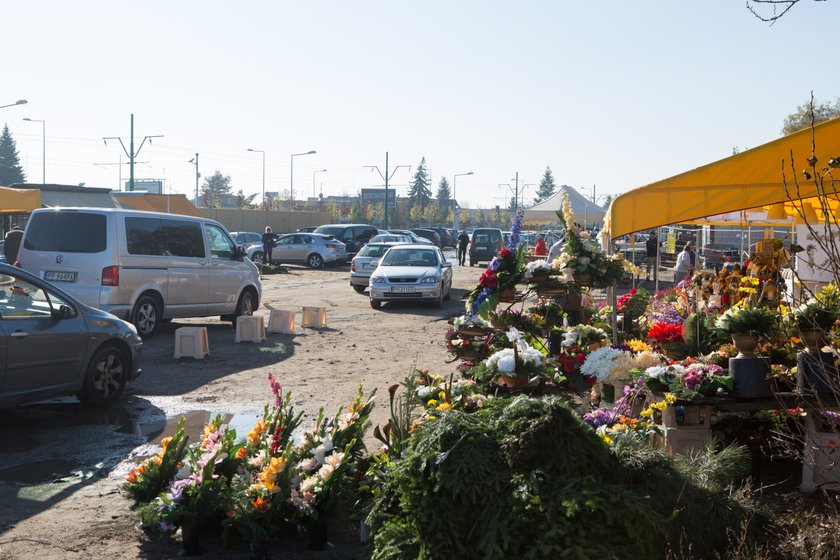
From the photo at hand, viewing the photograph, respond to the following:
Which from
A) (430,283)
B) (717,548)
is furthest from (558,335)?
(430,283)

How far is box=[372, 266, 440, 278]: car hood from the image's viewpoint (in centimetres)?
2012

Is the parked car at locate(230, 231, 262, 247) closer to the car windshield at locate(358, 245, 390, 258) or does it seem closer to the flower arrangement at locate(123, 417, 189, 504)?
the car windshield at locate(358, 245, 390, 258)

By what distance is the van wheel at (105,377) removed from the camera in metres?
8.81

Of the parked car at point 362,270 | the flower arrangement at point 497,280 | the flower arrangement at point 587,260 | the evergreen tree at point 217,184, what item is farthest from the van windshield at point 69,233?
the evergreen tree at point 217,184

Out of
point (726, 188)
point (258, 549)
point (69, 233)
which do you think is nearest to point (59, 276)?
point (69, 233)

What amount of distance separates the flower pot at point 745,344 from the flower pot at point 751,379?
92 mm

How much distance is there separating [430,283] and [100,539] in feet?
49.4

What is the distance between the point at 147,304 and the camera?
45.2 feet

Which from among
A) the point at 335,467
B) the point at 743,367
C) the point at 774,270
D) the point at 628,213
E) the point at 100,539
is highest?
the point at 628,213

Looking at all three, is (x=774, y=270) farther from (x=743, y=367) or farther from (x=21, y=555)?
(x=21, y=555)

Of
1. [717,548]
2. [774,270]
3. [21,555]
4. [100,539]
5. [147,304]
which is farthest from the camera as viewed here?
[147,304]

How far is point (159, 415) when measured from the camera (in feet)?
28.9

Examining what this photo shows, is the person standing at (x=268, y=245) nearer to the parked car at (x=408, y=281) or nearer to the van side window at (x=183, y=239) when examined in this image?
the parked car at (x=408, y=281)

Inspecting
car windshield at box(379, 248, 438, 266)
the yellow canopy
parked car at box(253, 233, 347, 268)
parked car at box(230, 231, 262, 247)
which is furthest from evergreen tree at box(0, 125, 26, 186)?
car windshield at box(379, 248, 438, 266)
